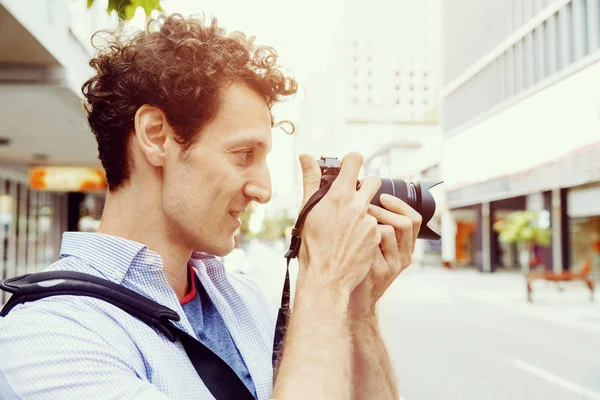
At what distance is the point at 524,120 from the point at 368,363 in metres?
27.8

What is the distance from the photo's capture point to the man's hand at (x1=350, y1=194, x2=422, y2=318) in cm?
108

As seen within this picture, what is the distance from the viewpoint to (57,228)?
15.0 metres

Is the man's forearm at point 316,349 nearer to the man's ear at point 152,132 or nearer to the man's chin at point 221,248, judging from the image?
the man's chin at point 221,248

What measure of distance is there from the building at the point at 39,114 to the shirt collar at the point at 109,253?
1329 millimetres

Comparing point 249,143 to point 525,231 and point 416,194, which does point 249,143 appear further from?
point 525,231

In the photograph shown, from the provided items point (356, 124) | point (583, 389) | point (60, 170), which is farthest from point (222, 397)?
point (356, 124)

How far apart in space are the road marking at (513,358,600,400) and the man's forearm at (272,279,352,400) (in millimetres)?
6028

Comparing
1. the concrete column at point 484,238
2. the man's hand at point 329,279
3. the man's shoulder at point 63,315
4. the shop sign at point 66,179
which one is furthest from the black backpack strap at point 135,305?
the concrete column at point 484,238

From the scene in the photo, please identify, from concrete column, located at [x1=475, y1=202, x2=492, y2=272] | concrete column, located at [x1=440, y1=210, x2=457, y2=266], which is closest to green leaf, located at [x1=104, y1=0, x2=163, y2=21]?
concrete column, located at [x1=475, y1=202, x2=492, y2=272]

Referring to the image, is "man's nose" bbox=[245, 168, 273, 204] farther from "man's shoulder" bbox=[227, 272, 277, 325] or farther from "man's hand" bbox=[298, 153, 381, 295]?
"man's shoulder" bbox=[227, 272, 277, 325]

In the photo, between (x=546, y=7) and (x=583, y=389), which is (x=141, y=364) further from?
(x=546, y=7)

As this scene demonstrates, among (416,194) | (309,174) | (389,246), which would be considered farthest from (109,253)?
(416,194)

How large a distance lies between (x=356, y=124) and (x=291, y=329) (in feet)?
287

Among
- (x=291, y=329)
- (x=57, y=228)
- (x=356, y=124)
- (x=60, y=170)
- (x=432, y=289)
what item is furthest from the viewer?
(x=356, y=124)
